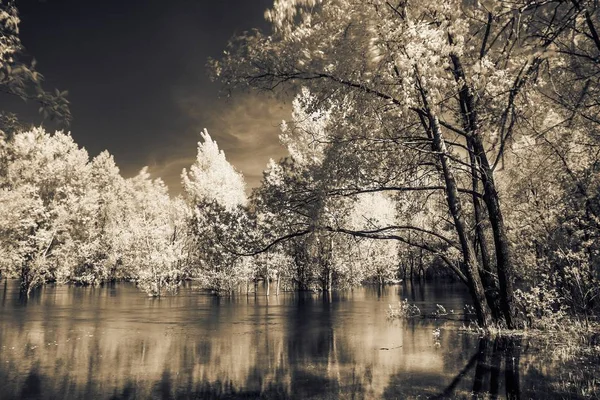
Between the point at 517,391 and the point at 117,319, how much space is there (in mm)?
18358

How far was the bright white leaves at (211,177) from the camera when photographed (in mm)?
51656

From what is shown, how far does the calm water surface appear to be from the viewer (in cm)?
820

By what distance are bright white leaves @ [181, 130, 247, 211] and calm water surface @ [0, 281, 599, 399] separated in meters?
33.0

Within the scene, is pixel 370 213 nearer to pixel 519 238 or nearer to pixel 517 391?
pixel 519 238

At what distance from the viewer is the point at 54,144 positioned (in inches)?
1757

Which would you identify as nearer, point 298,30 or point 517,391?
point 517,391

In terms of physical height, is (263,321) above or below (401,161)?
below

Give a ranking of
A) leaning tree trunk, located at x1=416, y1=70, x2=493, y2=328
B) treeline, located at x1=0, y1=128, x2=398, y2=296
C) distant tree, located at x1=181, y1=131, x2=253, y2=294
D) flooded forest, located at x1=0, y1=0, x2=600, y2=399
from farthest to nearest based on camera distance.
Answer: treeline, located at x1=0, y1=128, x2=398, y2=296, distant tree, located at x1=181, y1=131, x2=253, y2=294, leaning tree trunk, located at x1=416, y1=70, x2=493, y2=328, flooded forest, located at x1=0, y1=0, x2=600, y2=399

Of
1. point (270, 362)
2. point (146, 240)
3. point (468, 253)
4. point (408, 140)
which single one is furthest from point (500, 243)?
point (146, 240)

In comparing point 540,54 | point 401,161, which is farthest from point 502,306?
point 540,54

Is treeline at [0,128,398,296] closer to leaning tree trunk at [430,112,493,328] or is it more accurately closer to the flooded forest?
the flooded forest

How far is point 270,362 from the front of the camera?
436 inches

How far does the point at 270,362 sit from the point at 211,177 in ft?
142

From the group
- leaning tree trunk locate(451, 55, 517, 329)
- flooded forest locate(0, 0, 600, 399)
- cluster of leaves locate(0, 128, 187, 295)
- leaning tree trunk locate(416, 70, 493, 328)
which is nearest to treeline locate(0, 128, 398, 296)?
cluster of leaves locate(0, 128, 187, 295)
